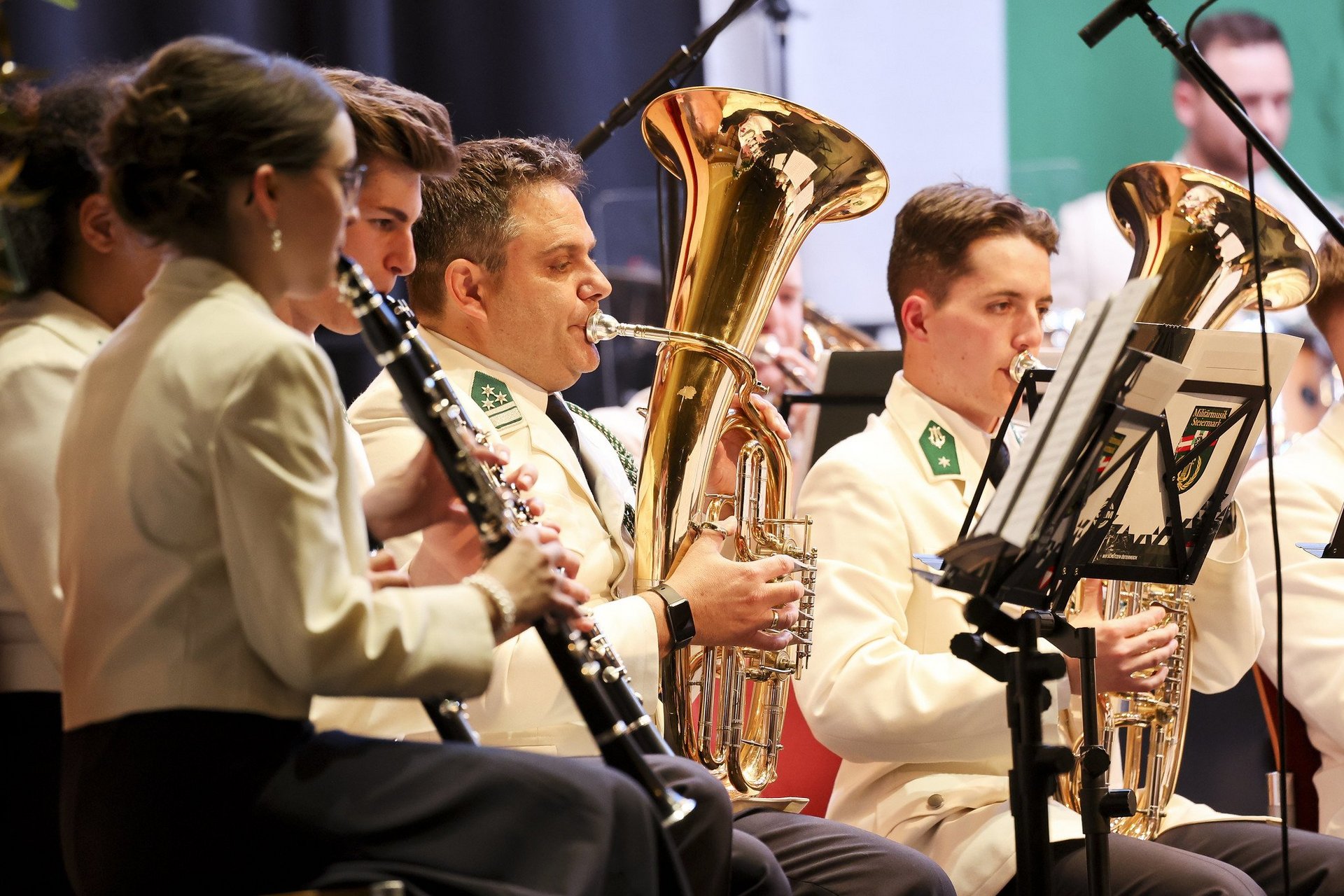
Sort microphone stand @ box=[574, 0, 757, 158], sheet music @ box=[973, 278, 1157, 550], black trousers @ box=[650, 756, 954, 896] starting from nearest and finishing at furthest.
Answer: sheet music @ box=[973, 278, 1157, 550] < black trousers @ box=[650, 756, 954, 896] < microphone stand @ box=[574, 0, 757, 158]

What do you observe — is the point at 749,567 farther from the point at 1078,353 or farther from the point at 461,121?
the point at 461,121

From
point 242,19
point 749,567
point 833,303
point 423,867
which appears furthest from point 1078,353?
point 833,303

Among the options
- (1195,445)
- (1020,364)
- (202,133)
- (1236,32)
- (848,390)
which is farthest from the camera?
(1236,32)

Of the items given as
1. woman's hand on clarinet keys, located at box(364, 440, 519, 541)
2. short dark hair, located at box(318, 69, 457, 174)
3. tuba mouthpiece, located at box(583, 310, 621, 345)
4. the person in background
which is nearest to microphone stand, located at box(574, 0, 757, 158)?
tuba mouthpiece, located at box(583, 310, 621, 345)

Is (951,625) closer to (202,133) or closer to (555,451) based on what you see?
(555,451)

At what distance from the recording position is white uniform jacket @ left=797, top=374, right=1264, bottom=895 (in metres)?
2.53

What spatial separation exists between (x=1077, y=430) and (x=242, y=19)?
11.8 ft

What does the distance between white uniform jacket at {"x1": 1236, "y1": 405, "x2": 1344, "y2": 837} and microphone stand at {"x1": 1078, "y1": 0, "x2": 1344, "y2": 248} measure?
0.83 m

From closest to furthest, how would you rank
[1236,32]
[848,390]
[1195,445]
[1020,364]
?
[1195,445] < [1020,364] < [848,390] < [1236,32]

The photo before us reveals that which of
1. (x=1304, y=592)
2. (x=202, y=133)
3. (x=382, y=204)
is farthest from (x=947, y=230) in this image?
(x=202, y=133)

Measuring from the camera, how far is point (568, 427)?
268cm

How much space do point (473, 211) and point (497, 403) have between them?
383mm

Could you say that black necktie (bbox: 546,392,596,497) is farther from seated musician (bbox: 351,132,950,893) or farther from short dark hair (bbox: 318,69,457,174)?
short dark hair (bbox: 318,69,457,174)

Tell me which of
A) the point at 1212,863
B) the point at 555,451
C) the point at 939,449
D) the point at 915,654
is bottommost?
the point at 1212,863
